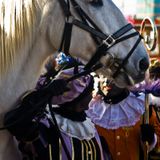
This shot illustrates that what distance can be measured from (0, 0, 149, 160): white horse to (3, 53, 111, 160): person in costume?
0.20 metres

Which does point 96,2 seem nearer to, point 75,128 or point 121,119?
point 75,128

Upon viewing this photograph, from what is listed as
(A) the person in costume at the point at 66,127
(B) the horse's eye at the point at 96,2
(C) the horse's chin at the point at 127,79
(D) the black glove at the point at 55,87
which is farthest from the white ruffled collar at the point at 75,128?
(B) the horse's eye at the point at 96,2

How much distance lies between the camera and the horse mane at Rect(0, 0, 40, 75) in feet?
5.84

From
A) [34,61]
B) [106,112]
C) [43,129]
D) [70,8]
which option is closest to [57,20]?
[70,8]

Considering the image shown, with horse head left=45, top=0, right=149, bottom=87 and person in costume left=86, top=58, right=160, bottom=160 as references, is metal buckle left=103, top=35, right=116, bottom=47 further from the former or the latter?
person in costume left=86, top=58, right=160, bottom=160

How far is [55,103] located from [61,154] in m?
0.28

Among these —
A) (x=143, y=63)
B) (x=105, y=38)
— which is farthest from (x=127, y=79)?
(x=105, y=38)

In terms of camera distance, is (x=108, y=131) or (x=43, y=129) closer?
(x=43, y=129)

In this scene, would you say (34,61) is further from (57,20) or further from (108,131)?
(108,131)

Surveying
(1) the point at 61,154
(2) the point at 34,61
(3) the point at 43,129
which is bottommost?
(1) the point at 61,154

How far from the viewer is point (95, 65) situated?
187cm

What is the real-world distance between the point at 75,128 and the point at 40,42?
0.62 metres

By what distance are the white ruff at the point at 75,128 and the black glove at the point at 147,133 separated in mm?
699

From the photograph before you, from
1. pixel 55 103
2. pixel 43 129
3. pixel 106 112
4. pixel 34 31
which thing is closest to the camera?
pixel 34 31
